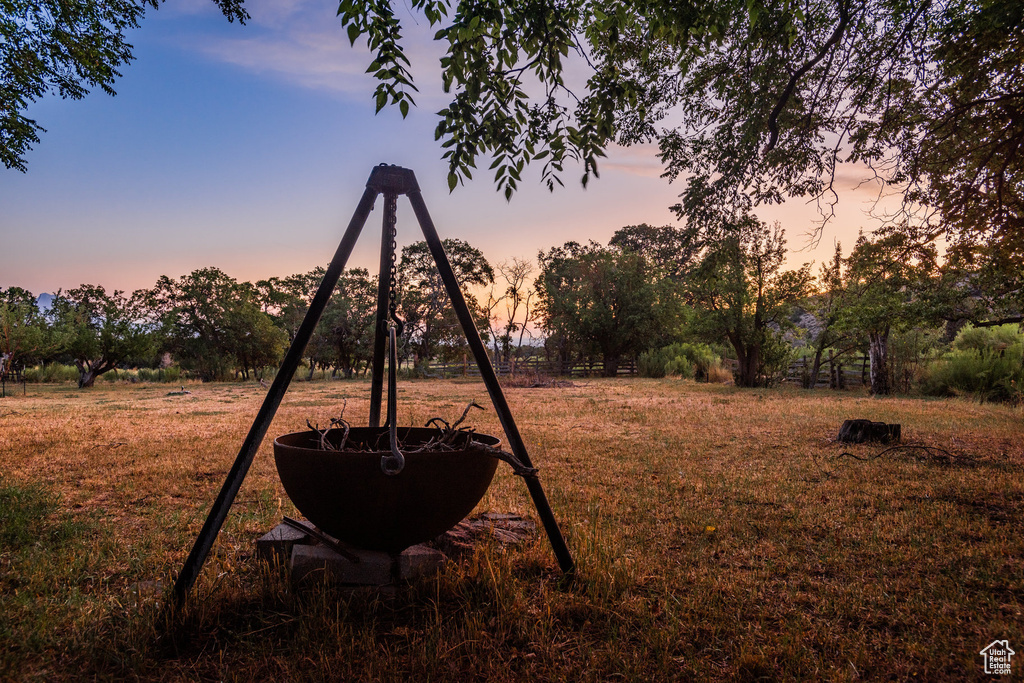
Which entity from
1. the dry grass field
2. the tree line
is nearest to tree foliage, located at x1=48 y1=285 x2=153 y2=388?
the tree line

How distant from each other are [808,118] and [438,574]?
712cm

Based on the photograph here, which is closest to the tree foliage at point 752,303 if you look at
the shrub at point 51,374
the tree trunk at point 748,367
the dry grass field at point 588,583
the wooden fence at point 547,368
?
the tree trunk at point 748,367

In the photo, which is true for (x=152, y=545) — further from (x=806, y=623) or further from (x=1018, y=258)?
(x=1018, y=258)

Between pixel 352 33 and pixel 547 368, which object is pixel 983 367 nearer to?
pixel 352 33

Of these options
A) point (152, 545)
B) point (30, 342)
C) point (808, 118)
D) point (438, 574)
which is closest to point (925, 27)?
point (808, 118)

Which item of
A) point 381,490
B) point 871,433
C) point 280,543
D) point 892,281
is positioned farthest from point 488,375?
point 892,281

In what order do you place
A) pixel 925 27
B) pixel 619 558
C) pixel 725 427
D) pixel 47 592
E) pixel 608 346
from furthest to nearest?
pixel 608 346, pixel 725 427, pixel 925 27, pixel 619 558, pixel 47 592

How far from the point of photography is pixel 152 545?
12.0 feet

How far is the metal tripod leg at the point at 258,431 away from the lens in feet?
8.45

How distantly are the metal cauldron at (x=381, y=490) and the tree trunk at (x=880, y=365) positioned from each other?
725 inches

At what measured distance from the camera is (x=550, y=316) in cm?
3250
